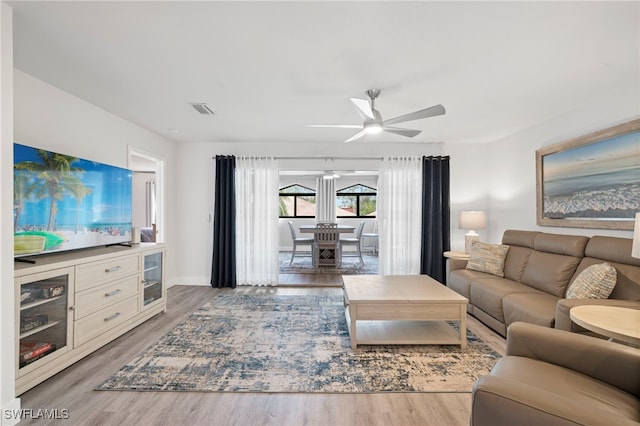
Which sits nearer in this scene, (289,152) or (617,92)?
(617,92)

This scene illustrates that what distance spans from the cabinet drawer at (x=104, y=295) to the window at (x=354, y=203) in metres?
6.56

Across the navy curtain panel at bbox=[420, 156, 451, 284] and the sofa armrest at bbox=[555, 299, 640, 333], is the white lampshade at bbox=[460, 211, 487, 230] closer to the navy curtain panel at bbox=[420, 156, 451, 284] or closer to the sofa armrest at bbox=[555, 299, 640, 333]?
the navy curtain panel at bbox=[420, 156, 451, 284]

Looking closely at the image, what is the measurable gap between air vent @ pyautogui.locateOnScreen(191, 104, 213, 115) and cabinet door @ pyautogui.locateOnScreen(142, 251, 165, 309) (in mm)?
1693

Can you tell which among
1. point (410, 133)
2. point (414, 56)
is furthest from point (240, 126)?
point (414, 56)

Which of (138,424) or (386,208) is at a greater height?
(386,208)

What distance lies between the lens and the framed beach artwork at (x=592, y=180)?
2.60 metres

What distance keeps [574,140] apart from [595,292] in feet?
5.65

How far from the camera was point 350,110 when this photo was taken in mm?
3219

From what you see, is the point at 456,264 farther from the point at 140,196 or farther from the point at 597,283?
the point at 140,196

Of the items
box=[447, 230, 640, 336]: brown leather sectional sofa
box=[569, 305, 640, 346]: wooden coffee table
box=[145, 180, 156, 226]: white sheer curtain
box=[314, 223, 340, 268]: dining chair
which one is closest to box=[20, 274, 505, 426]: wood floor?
box=[569, 305, 640, 346]: wooden coffee table

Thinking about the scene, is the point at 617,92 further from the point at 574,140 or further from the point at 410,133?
the point at 410,133

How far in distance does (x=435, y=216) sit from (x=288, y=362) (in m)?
3.41

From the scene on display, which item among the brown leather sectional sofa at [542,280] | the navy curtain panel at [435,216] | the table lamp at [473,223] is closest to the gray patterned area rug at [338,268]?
the navy curtain panel at [435,216]

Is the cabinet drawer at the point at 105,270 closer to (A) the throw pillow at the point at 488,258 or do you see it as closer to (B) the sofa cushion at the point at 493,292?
(B) the sofa cushion at the point at 493,292
